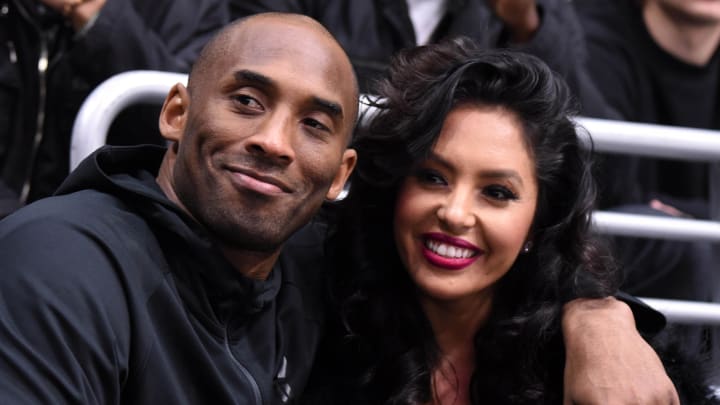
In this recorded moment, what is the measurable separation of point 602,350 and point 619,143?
0.74 meters

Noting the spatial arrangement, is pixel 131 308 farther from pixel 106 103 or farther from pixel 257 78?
pixel 106 103

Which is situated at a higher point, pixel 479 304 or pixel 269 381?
pixel 269 381

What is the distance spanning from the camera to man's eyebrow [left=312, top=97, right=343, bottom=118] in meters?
2.16

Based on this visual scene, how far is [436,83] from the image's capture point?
2457 mm

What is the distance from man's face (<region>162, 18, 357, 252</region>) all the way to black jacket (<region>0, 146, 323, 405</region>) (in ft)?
0.24

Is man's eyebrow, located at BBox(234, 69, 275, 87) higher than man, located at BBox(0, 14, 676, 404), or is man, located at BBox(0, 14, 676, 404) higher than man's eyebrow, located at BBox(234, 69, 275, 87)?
man's eyebrow, located at BBox(234, 69, 275, 87)

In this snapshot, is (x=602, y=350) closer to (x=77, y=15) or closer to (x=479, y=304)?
(x=479, y=304)

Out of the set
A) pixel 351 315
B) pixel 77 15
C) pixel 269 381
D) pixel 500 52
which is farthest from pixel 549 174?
pixel 77 15

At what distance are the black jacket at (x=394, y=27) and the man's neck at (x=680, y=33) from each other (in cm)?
63

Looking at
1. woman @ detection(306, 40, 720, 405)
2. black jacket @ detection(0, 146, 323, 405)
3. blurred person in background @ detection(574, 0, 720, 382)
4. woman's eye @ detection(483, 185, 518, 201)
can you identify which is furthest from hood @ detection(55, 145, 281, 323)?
blurred person in background @ detection(574, 0, 720, 382)

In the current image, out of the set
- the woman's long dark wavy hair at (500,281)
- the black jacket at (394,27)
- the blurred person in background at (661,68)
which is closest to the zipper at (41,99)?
the black jacket at (394,27)

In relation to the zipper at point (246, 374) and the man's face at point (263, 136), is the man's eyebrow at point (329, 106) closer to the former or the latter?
the man's face at point (263, 136)

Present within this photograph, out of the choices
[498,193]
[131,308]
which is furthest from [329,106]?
[131,308]

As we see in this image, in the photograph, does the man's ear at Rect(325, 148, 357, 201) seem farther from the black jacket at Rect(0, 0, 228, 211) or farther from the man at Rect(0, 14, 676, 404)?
the black jacket at Rect(0, 0, 228, 211)
